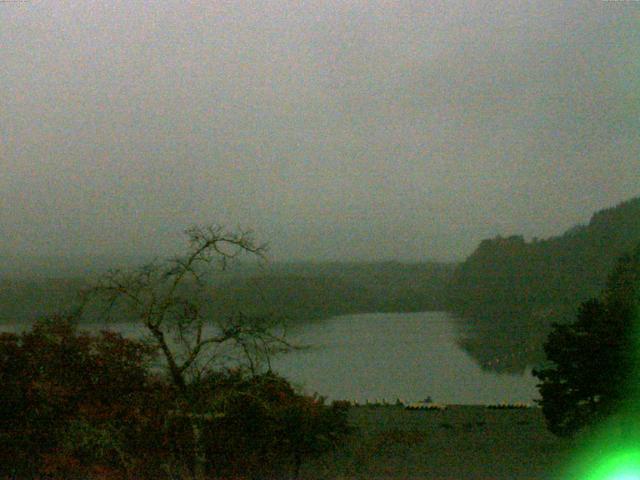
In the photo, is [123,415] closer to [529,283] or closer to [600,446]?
[600,446]

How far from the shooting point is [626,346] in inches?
374

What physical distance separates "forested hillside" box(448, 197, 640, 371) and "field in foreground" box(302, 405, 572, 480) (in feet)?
99.1

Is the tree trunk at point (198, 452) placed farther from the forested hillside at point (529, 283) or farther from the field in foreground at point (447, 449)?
the forested hillside at point (529, 283)

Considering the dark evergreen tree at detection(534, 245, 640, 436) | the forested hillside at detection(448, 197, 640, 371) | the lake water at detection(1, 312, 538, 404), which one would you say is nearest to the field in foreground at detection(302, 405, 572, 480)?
the dark evergreen tree at detection(534, 245, 640, 436)

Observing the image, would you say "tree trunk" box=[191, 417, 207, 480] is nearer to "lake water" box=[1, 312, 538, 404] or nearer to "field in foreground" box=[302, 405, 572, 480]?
"field in foreground" box=[302, 405, 572, 480]

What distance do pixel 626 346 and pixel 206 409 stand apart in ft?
20.9

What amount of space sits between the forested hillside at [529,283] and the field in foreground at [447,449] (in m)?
30.2

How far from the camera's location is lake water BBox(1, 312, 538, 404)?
22750mm

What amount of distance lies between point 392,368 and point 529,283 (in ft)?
113

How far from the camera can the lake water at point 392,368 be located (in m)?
22.8

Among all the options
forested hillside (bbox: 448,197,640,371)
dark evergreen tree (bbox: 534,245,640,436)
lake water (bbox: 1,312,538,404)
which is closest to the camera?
dark evergreen tree (bbox: 534,245,640,436)

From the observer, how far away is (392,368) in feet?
107

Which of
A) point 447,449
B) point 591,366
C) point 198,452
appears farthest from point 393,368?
point 198,452

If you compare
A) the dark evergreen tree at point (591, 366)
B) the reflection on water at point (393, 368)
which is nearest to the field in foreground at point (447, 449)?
the dark evergreen tree at point (591, 366)
